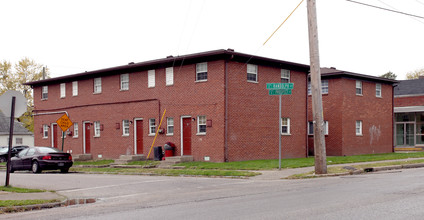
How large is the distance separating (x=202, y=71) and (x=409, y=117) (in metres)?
24.9

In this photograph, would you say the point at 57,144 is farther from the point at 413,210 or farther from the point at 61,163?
the point at 413,210

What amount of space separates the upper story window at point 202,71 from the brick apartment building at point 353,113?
34.3 feet

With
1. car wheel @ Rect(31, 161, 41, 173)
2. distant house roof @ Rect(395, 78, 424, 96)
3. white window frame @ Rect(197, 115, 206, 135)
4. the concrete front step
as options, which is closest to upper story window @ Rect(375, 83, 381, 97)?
distant house roof @ Rect(395, 78, 424, 96)

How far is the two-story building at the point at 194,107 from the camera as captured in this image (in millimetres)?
25453

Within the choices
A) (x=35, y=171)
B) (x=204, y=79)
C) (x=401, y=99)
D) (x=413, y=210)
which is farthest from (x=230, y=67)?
(x=401, y=99)

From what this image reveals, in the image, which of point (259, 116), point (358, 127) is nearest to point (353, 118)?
point (358, 127)

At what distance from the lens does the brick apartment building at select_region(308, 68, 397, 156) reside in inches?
1289

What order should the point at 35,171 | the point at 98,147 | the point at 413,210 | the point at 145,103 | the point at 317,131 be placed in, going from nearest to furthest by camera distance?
the point at 413,210 → the point at 317,131 → the point at 35,171 → the point at 145,103 → the point at 98,147

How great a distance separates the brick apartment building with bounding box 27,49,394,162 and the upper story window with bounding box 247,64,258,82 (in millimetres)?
59

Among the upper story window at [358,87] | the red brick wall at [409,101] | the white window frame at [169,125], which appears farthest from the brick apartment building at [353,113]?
the white window frame at [169,125]

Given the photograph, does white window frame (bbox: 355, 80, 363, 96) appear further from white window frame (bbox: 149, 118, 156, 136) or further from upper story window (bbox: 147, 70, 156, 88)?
white window frame (bbox: 149, 118, 156, 136)

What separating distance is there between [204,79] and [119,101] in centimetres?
780

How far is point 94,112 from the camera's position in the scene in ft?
109

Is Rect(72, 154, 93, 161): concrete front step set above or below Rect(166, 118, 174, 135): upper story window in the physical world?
below
